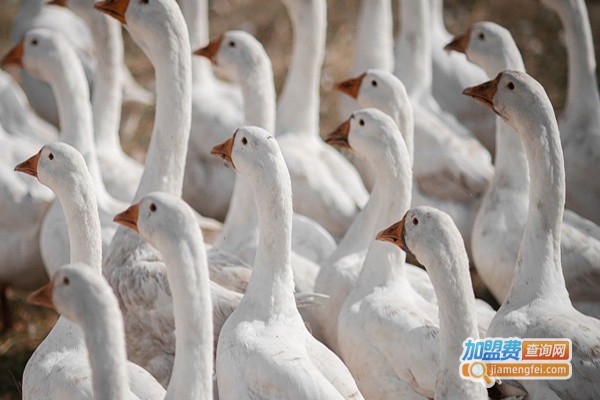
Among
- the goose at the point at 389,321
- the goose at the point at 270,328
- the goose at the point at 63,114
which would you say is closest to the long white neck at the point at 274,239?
the goose at the point at 270,328

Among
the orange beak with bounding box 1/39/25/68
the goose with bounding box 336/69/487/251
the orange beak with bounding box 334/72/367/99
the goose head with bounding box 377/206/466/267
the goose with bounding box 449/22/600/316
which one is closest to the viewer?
the goose head with bounding box 377/206/466/267

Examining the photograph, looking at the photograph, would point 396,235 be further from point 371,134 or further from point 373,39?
point 373,39

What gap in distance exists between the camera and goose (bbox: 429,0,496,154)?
9.78 metres

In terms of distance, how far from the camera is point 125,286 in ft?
20.3

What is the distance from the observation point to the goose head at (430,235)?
527 centimetres

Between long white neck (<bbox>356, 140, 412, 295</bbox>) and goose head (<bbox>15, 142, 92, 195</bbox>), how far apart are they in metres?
1.54

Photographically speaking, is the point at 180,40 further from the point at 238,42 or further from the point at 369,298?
the point at 369,298

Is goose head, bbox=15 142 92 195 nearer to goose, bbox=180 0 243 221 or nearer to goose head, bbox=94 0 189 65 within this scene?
goose head, bbox=94 0 189 65

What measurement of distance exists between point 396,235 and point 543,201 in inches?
33.0

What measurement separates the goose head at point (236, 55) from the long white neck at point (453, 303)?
268 cm

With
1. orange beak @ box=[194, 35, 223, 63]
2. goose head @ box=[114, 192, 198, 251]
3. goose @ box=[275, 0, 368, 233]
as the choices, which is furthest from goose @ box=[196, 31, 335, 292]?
goose head @ box=[114, 192, 198, 251]

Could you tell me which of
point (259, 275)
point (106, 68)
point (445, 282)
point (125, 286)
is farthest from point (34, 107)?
point (445, 282)

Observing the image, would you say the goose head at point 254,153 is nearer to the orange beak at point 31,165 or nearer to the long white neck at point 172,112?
the long white neck at point 172,112

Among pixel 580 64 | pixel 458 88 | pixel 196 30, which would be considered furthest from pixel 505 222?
pixel 196 30
